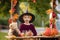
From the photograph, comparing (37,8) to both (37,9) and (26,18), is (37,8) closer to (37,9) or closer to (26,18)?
(37,9)

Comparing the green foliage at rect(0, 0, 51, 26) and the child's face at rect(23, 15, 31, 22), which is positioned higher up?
the green foliage at rect(0, 0, 51, 26)

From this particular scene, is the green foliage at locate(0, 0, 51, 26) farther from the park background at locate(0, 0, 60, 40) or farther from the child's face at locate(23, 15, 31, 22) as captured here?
the child's face at locate(23, 15, 31, 22)

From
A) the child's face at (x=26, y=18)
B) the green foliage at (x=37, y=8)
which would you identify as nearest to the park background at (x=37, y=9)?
the green foliage at (x=37, y=8)

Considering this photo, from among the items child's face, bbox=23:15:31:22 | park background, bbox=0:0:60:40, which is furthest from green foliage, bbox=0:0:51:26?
child's face, bbox=23:15:31:22

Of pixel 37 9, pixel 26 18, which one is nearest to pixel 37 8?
pixel 37 9

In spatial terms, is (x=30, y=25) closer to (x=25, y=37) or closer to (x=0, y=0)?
(x=25, y=37)

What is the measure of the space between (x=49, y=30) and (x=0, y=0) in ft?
4.01

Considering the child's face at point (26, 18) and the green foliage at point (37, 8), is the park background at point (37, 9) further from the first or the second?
the child's face at point (26, 18)

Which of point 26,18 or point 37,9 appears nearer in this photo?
point 26,18

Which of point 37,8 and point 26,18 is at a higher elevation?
point 37,8

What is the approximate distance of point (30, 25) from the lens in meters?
2.79

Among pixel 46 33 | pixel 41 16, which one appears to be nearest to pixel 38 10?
pixel 41 16

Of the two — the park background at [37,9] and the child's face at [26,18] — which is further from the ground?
the park background at [37,9]

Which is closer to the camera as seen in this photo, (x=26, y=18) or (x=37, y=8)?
(x=26, y=18)
